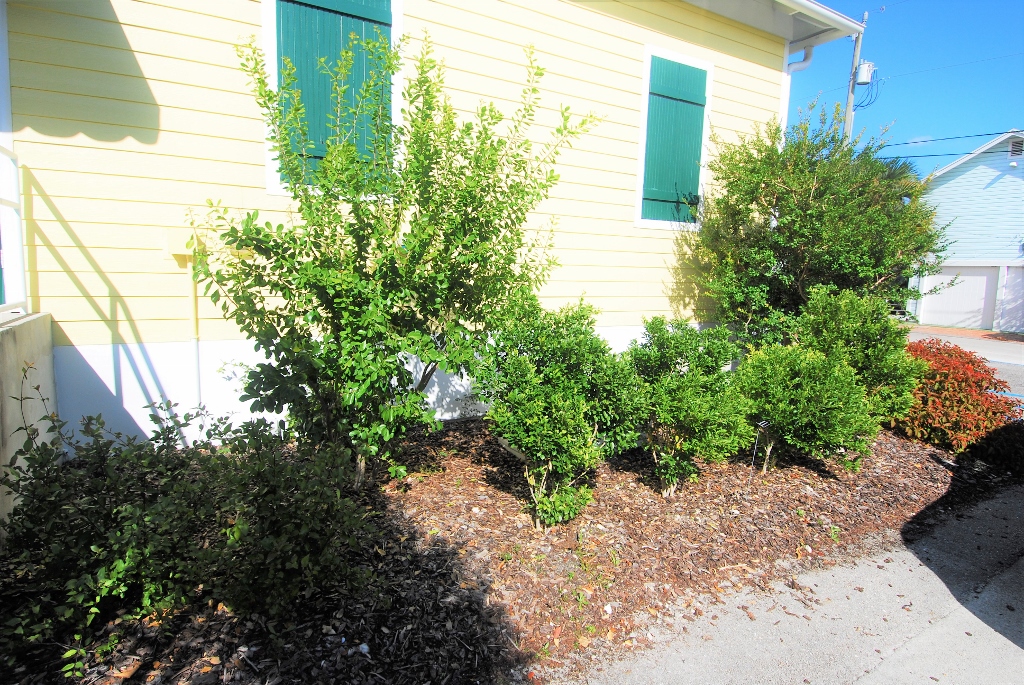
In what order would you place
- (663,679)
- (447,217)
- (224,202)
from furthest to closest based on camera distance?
(224,202) → (447,217) → (663,679)

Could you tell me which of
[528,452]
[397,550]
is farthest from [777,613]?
→ [397,550]

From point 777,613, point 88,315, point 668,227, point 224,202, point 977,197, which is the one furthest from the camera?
point 977,197

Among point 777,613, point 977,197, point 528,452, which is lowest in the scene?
point 777,613

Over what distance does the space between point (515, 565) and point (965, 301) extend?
81.1 ft

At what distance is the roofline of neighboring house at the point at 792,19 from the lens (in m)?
7.43

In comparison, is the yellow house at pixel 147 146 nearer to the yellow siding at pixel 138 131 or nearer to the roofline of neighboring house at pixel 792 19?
the yellow siding at pixel 138 131

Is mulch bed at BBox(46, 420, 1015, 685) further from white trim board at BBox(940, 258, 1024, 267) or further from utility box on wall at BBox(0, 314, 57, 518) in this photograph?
white trim board at BBox(940, 258, 1024, 267)

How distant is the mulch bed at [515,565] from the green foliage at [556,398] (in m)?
0.34

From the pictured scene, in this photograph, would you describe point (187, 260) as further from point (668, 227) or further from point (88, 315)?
point (668, 227)

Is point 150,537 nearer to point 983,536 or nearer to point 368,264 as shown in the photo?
point 368,264

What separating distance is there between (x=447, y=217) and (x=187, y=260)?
8.02 feet

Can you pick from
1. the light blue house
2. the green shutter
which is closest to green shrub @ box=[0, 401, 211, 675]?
the green shutter

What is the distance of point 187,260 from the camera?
4750 millimetres

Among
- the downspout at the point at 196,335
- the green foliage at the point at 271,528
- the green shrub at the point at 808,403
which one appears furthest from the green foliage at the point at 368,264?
the green shrub at the point at 808,403
